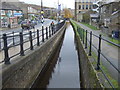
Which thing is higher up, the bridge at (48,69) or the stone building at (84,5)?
the stone building at (84,5)

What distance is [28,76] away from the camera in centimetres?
677

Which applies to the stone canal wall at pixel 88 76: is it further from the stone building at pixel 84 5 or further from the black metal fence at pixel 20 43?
the stone building at pixel 84 5

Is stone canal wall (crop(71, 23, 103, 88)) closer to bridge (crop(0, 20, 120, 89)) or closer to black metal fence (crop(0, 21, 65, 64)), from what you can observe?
bridge (crop(0, 20, 120, 89))

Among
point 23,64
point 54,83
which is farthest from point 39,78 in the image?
point 23,64

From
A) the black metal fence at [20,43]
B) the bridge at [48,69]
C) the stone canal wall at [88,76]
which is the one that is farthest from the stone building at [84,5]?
the stone canal wall at [88,76]

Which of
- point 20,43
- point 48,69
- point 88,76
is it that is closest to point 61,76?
point 48,69

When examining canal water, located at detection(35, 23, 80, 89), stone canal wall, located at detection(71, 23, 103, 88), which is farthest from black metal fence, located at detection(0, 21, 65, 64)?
stone canal wall, located at detection(71, 23, 103, 88)

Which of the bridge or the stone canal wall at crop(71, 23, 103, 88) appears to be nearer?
the stone canal wall at crop(71, 23, 103, 88)

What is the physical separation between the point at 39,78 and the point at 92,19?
4736 centimetres

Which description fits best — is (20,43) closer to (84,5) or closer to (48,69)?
(48,69)

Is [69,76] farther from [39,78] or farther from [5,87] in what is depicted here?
[5,87]

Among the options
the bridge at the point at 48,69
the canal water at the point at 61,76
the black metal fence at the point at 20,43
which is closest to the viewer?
the bridge at the point at 48,69

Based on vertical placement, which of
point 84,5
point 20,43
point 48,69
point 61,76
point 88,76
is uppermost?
point 84,5

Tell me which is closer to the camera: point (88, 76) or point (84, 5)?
point (88, 76)
